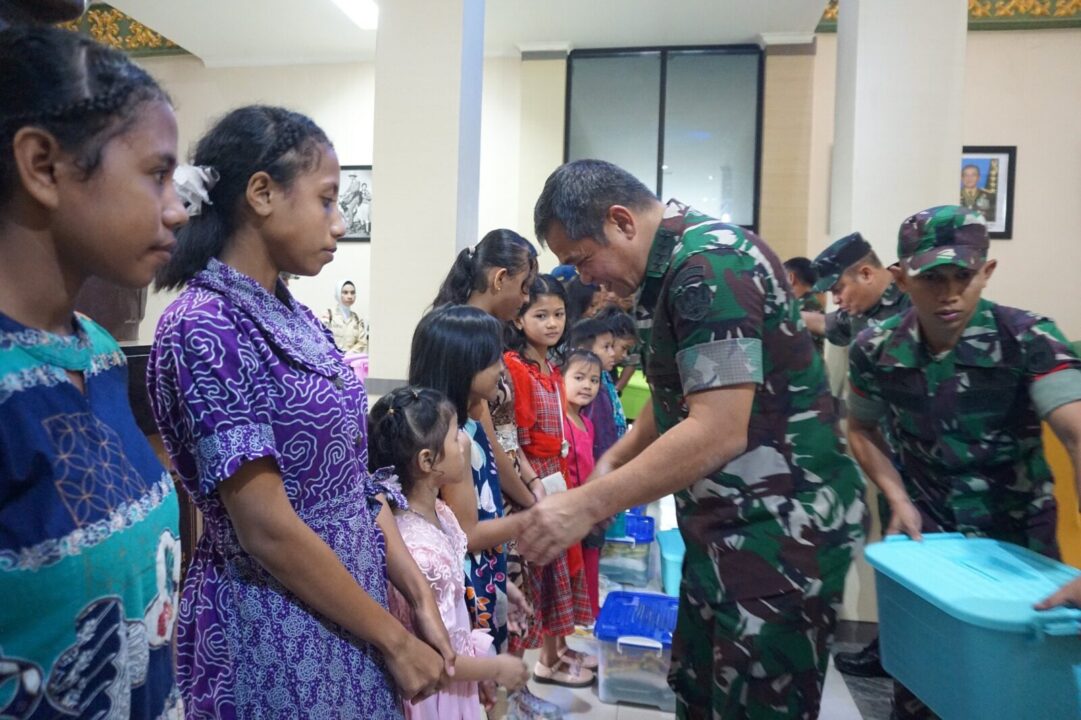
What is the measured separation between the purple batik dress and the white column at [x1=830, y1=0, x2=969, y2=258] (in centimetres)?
263

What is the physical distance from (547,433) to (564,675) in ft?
3.13

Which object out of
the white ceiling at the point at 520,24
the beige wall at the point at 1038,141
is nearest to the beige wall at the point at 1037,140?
the beige wall at the point at 1038,141

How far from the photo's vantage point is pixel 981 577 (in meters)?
1.40

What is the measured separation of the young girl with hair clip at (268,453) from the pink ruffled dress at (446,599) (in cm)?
39

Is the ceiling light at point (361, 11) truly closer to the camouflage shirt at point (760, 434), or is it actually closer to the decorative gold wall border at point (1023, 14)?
the decorative gold wall border at point (1023, 14)

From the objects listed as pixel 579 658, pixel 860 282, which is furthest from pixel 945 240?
pixel 579 658

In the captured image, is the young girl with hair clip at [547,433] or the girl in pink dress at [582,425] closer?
the young girl with hair clip at [547,433]

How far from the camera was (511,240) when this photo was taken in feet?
7.64

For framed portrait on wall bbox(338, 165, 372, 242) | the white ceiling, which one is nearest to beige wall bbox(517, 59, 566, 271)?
the white ceiling

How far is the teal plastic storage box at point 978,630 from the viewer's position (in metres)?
1.21

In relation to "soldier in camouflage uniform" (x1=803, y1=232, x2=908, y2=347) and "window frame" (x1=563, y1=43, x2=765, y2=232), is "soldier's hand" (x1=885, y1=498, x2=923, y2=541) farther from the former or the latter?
"window frame" (x1=563, y1=43, x2=765, y2=232)

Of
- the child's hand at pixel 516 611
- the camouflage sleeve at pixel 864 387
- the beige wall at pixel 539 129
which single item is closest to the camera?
the camouflage sleeve at pixel 864 387

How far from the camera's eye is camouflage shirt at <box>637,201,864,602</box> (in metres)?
1.25

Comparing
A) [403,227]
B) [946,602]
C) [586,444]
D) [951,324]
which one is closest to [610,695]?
[586,444]
